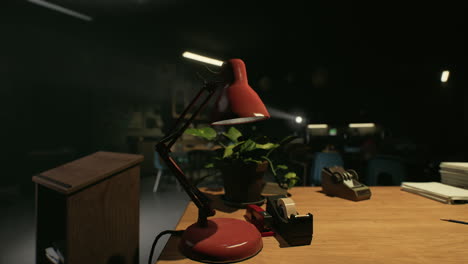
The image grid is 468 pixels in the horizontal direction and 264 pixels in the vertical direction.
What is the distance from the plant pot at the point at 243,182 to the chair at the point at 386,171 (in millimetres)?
1359

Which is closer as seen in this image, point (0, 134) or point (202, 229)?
point (202, 229)

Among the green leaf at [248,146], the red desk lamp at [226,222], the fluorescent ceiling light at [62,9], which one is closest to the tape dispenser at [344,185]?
the green leaf at [248,146]

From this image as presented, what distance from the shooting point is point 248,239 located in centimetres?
69

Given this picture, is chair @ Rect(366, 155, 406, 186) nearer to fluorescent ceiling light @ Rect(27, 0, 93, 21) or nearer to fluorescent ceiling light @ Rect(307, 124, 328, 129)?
fluorescent ceiling light @ Rect(27, 0, 93, 21)

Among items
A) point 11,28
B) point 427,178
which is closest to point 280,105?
point 427,178

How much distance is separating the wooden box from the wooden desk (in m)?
0.27

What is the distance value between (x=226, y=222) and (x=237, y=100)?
398mm

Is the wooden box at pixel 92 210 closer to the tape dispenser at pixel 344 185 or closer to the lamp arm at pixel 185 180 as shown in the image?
the lamp arm at pixel 185 180

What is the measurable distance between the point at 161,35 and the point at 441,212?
521 centimetres

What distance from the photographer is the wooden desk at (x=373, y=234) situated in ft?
2.27

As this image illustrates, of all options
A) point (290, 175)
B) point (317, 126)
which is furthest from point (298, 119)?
point (290, 175)

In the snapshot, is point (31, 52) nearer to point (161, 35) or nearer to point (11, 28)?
point (11, 28)

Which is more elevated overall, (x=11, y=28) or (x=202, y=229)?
(x=11, y=28)

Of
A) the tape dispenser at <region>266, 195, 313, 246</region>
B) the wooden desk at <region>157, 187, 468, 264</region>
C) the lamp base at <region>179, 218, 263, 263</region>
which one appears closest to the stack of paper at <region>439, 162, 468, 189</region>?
the wooden desk at <region>157, 187, 468, 264</region>
